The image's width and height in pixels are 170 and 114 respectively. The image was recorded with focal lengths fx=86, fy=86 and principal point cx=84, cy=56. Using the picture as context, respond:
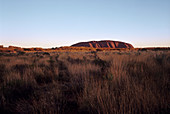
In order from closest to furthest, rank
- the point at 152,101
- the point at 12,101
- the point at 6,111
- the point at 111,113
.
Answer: the point at 111,113 → the point at 152,101 → the point at 6,111 → the point at 12,101

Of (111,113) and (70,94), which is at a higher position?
(111,113)

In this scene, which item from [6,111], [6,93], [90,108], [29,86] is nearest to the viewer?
[90,108]

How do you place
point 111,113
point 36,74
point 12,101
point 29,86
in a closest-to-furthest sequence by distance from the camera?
1. point 111,113
2. point 12,101
3. point 29,86
4. point 36,74

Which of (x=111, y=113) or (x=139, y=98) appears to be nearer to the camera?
(x=111, y=113)

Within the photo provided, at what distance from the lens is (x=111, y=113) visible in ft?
3.95

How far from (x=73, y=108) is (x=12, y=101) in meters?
1.44

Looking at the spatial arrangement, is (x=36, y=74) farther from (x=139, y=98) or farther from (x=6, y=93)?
(x=139, y=98)

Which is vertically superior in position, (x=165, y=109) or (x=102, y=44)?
(x=102, y=44)

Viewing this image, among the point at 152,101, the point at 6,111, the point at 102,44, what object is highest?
the point at 102,44

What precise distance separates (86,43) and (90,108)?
11593 centimetres

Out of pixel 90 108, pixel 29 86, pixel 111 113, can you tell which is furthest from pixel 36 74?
pixel 111 113

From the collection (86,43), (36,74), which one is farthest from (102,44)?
(36,74)

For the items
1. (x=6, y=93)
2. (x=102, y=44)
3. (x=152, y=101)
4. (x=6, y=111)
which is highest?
(x=102, y=44)

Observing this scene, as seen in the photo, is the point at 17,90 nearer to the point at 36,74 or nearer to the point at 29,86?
the point at 29,86
